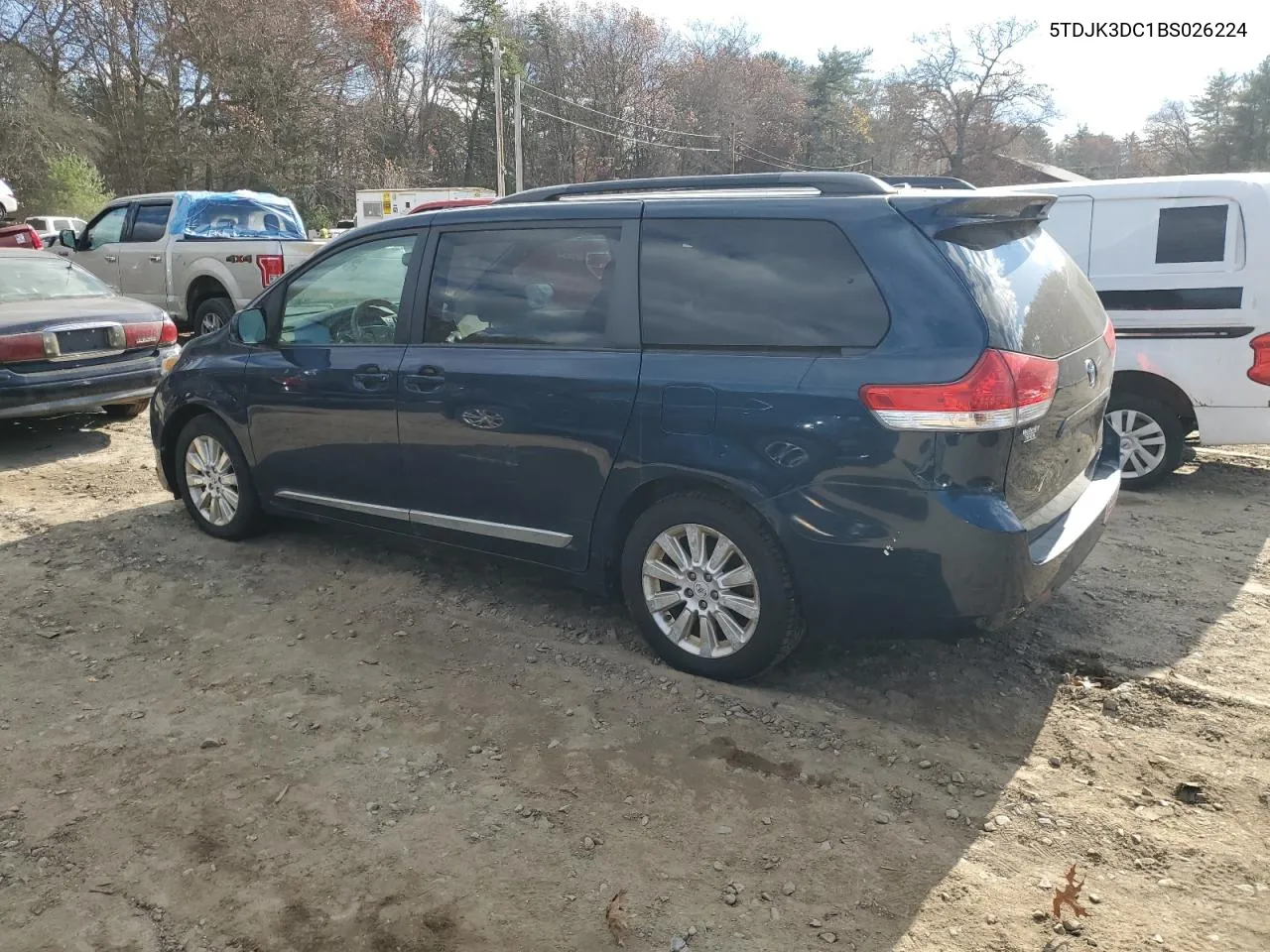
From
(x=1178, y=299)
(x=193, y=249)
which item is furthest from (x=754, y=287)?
(x=193, y=249)

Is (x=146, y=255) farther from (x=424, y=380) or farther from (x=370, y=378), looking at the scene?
(x=424, y=380)

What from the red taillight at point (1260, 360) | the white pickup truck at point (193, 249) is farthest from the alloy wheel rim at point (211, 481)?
the white pickup truck at point (193, 249)

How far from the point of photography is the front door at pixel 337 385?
4.54 m

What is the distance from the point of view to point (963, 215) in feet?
11.0

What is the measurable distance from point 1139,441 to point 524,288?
4.47m

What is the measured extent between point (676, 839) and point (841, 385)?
1519 mm

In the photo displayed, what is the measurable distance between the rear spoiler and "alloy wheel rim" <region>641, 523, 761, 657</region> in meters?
1.29

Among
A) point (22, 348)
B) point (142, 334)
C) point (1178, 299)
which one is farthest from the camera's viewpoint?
point (142, 334)

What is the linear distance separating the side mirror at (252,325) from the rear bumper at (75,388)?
300cm

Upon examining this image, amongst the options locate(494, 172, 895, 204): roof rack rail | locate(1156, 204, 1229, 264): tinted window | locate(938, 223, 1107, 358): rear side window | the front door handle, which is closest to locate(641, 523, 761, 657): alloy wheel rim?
locate(938, 223, 1107, 358): rear side window

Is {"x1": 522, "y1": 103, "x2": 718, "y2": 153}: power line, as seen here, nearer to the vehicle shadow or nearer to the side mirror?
the vehicle shadow

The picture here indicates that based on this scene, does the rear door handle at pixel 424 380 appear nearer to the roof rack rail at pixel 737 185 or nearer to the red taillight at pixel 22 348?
the roof rack rail at pixel 737 185

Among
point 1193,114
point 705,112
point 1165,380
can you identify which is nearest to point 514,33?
point 705,112

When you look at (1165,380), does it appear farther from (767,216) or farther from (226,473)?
(226,473)
